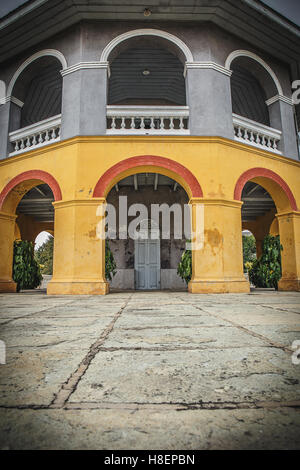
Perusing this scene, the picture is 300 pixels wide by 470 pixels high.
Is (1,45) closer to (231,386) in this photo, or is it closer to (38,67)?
(38,67)

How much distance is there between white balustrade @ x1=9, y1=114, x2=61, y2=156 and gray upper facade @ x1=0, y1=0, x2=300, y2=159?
3 cm

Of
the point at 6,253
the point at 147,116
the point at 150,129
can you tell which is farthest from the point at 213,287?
the point at 6,253

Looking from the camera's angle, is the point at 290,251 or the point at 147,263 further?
the point at 147,263

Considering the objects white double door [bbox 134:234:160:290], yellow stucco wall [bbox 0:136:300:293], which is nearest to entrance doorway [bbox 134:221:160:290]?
white double door [bbox 134:234:160:290]

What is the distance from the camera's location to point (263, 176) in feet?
24.2

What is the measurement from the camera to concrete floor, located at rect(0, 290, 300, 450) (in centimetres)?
63

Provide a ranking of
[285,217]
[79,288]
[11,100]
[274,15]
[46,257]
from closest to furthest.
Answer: [79,288]
[274,15]
[285,217]
[11,100]
[46,257]

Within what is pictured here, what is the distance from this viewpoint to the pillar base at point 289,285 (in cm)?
723

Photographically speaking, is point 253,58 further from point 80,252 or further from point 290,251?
point 80,252

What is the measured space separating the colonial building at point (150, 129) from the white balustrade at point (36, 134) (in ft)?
0.13

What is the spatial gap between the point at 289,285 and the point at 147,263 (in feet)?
16.2

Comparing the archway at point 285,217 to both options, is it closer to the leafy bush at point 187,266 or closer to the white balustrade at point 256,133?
the white balustrade at point 256,133

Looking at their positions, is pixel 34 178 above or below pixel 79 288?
above

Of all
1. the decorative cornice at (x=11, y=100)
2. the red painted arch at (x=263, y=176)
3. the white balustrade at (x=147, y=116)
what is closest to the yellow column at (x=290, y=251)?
the red painted arch at (x=263, y=176)
